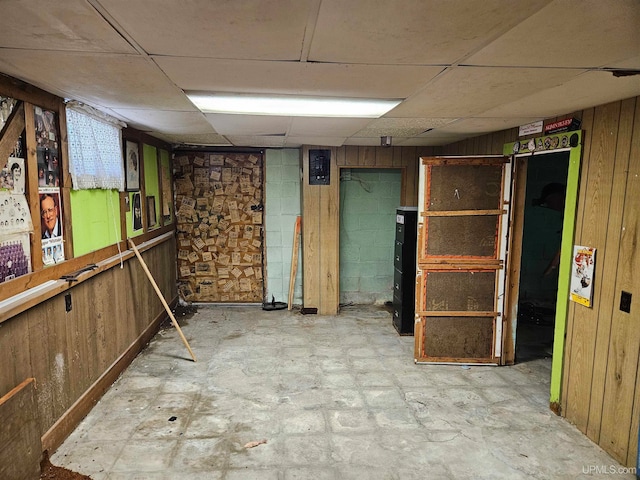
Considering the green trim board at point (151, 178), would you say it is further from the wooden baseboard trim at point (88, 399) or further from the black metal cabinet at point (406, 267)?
the black metal cabinet at point (406, 267)

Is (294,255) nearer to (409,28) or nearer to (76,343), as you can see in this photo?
(76,343)

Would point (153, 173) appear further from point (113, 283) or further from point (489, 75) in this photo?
point (489, 75)

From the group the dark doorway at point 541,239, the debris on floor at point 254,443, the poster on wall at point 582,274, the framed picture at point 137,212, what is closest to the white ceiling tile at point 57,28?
the debris on floor at point 254,443

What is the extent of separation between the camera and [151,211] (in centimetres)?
469

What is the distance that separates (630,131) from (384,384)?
8.37 ft

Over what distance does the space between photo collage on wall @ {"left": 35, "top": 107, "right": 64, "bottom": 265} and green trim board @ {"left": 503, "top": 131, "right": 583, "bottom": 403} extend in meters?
3.55

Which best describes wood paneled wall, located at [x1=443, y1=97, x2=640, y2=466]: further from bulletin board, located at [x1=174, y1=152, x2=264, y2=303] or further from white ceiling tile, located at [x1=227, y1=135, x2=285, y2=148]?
bulletin board, located at [x1=174, y1=152, x2=264, y2=303]

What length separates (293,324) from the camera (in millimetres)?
5066

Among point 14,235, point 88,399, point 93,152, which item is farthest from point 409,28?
point 88,399

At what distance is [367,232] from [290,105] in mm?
3259

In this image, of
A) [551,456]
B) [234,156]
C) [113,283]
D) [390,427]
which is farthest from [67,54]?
[234,156]

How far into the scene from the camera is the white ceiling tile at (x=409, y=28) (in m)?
1.27

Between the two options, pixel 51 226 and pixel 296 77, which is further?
pixel 51 226

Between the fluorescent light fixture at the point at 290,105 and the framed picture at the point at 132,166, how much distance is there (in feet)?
4.50
